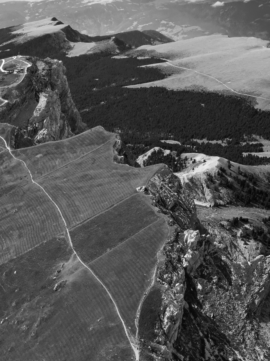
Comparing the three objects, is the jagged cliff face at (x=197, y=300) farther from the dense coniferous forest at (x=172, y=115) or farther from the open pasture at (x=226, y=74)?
the open pasture at (x=226, y=74)

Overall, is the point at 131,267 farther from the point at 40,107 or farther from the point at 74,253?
the point at 40,107

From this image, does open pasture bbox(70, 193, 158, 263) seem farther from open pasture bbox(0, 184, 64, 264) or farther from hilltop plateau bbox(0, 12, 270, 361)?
open pasture bbox(0, 184, 64, 264)

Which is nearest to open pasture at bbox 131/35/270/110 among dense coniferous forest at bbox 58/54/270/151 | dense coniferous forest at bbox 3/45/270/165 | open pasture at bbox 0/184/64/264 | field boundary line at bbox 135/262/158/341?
dense coniferous forest at bbox 3/45/270/165

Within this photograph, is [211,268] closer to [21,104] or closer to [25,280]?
[25,280]

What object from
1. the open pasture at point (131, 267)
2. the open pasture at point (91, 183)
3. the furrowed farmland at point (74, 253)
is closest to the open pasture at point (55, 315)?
the furrowed farmland at point (74, 253)

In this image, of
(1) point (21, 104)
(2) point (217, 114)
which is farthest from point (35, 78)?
(2) point (217, 114)
